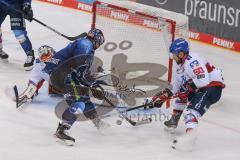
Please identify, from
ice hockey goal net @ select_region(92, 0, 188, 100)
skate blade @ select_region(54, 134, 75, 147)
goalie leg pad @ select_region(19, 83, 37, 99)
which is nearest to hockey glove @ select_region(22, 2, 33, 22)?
ice hockey goal net @ select_region(92, 0, 188, 100)

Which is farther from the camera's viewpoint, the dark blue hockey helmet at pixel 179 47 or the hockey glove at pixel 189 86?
the hockey glove at pixel 189 86

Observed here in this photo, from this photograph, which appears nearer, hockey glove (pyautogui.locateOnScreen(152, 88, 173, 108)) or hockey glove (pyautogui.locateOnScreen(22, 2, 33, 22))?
hockey glove (pyautogui.locateOnScreen(152, 88, 173, 108))

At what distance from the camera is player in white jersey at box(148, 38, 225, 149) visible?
6109 millimetres

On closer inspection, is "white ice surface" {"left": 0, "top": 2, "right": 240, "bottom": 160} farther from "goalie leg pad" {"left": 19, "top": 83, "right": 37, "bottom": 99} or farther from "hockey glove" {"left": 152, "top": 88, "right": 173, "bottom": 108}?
"hockey glove" {"left": 152, "top": 88, "right": 173, "bottom": 108}

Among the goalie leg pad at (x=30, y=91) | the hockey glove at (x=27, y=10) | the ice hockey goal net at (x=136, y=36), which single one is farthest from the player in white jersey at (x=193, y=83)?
the hockey glove at (x=27, y=10)

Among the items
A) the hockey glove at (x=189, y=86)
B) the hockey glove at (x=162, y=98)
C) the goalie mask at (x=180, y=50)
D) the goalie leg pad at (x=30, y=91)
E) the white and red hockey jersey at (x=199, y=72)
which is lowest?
the goalie leg pad at (x=30, y=91)

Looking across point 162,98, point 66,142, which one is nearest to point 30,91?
point 66,142

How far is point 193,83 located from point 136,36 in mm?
1766

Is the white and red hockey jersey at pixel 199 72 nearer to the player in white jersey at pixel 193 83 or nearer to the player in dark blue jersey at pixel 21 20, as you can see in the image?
the player in white jersey at pixel 193 83

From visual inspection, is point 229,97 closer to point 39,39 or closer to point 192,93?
point 192,93

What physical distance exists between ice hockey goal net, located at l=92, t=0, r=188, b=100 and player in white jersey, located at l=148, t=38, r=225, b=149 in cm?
109

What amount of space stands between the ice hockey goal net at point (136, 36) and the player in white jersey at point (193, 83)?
109 cm

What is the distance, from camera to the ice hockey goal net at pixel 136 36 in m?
7.62

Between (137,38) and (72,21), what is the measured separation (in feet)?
9.30
